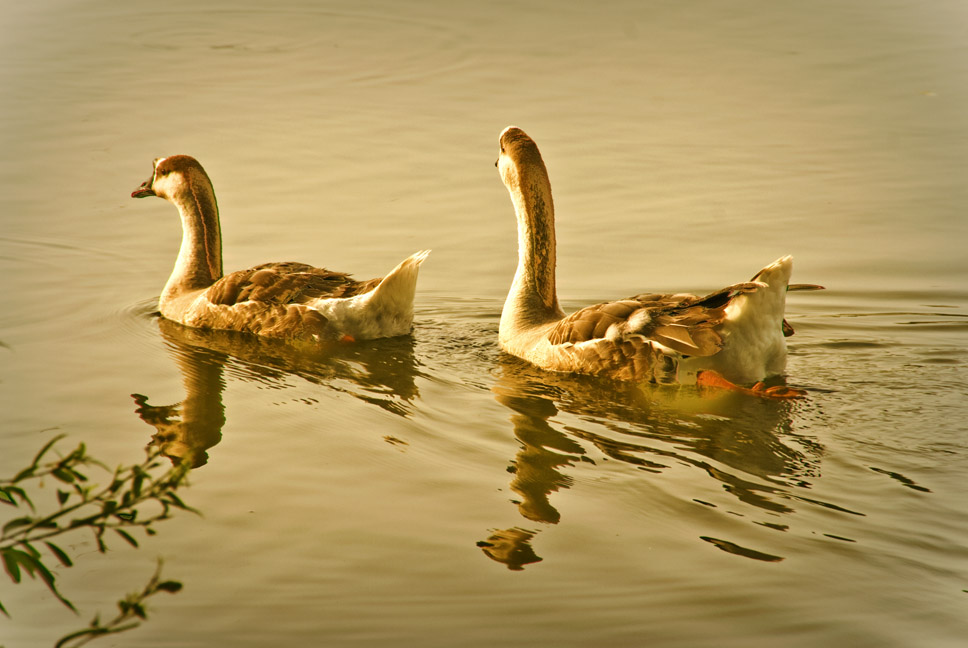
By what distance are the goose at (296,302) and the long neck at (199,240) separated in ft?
0.07

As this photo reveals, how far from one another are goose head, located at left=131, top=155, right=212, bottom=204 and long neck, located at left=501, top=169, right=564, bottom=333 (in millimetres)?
3445

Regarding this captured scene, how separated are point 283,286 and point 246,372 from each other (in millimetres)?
1113

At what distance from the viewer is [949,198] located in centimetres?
1283

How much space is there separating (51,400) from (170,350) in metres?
1.58

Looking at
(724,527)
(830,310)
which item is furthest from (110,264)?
(724,527)

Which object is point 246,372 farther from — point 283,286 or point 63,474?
point 63,474

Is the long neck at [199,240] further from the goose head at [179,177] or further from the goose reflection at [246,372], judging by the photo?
the goose reflection at [246,372]

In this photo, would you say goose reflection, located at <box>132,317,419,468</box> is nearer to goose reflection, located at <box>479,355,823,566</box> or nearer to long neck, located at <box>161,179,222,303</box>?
long neck, located at <box>161,179,222,303</box>

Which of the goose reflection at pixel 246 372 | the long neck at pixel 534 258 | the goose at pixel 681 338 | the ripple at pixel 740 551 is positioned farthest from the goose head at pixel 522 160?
the ripple at pixel 740 551

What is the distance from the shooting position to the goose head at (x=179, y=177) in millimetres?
10445

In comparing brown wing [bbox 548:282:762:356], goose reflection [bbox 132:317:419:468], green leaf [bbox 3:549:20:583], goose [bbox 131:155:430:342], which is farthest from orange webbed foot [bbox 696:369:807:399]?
green leaf [bbox 3:549:20:583]

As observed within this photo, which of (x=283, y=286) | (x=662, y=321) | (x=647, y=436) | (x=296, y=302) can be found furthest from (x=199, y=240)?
(x=647, y=436)

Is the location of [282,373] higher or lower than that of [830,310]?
lower

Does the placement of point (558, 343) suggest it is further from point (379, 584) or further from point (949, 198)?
point (949, 198)
